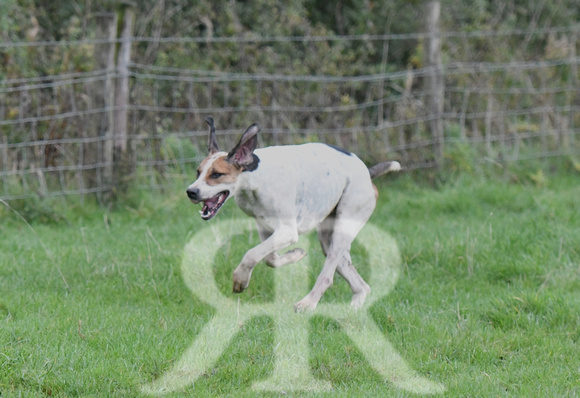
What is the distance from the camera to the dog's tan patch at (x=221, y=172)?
451cm

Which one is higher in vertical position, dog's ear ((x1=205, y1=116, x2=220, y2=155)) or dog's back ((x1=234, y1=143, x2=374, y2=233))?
dog's ear ((x1=205, y1=116, x2=220, y2=155))

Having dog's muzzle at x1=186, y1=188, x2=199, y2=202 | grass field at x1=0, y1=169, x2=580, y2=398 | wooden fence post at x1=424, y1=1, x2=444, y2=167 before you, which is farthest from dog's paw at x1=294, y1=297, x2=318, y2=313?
wooden fence post at x1=424, y1=1, x2=444, y2=167

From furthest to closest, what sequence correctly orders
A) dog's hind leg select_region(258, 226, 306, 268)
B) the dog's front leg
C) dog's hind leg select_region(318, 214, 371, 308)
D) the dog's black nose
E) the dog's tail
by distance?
1. the dog's tail
2. dog's hind leg select_region(318, 214, 371, 308)
3. dog's hind leg select_region(258, 226, 306, 268)
4. the dog's front leg
5. the dog's black nose

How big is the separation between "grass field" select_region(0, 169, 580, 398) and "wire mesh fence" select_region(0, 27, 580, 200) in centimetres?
75

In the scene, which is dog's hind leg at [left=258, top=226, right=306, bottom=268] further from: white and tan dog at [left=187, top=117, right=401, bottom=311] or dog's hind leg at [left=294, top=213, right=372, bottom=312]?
dog's hind leg at [left=294, top=213, right=372, bottom=312]

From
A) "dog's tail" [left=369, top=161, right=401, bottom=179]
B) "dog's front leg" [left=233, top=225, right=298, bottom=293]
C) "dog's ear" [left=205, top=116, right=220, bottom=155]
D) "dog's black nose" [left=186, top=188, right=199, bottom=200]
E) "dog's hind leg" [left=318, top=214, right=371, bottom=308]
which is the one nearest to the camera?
"dog's black nose" [left=186, top=188, right=199, bottom=200]

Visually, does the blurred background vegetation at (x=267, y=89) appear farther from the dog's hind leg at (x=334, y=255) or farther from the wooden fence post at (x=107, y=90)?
the dog's hind leg at (x=334, y=255)

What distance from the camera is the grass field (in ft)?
14.0

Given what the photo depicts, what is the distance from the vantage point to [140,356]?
4.42 m

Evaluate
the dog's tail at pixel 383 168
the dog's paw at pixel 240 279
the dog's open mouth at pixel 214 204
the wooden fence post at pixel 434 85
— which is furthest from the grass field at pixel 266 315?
the wooden fence post at pixel 434 85

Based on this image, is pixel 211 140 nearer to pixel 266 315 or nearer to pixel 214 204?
pixel 214 204

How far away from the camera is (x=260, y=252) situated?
4668 mm

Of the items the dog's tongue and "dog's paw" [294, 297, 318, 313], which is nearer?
the dog's tongue

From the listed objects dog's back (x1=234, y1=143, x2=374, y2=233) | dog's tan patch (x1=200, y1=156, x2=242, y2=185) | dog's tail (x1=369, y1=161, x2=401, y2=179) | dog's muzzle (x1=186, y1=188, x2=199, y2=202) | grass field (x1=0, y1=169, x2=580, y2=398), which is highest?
dog's tan patch (x1=200, y1=156, x2=242, y2=185)
